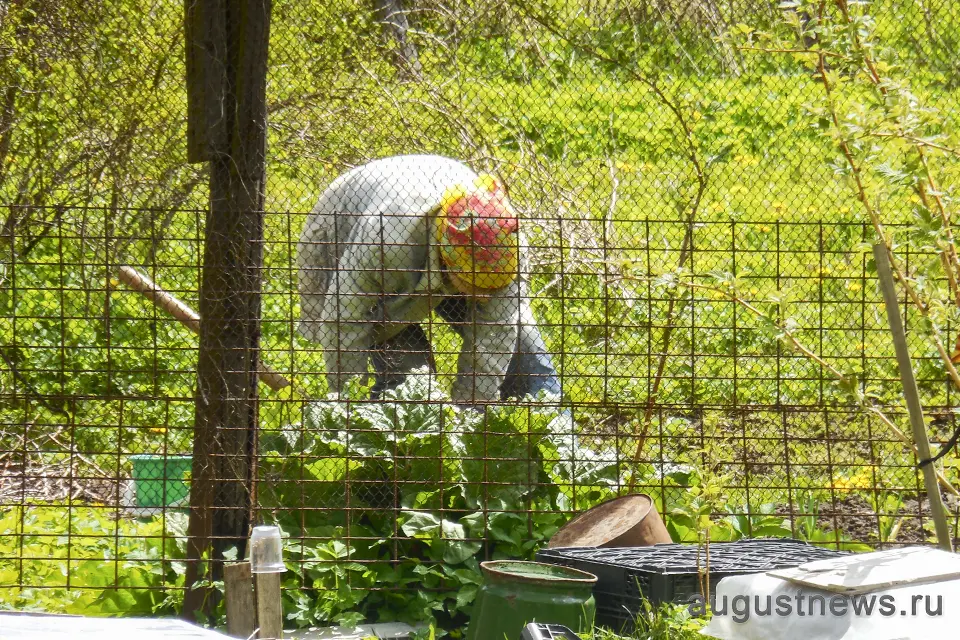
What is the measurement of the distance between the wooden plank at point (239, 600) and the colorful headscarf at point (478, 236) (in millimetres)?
1699

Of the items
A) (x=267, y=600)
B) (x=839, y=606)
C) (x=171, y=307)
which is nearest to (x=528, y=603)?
(x=267, y=600)

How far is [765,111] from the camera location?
9.66 metres

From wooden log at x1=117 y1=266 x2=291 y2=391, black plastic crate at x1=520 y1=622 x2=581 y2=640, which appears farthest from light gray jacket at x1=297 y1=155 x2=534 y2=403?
black plastic crate at x1=520 y1=622 x2=581 y2=640

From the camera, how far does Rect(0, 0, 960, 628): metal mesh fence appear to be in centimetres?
429

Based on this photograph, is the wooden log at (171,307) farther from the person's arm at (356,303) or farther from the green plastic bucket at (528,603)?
the green plastic bucket at (528,603)

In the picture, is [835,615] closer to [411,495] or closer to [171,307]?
[411,495]

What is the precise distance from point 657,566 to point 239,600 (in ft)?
4.44

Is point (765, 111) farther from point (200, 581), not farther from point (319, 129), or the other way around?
point (200, 581)

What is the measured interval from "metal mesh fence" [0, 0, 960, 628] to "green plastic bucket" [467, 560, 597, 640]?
1.55 ft

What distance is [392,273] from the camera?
514 cm

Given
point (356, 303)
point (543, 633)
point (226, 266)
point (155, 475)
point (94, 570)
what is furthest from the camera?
point (155, 475)

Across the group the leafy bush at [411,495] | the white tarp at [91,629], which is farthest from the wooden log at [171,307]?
the white tarp at [91,629]

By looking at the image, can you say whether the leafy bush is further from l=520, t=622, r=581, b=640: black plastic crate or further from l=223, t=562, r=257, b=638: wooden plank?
l=520, t=622, r=581, b=640: black plastic crate

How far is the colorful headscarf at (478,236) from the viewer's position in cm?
465
